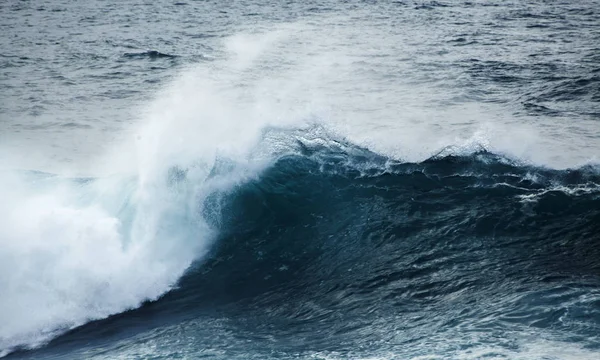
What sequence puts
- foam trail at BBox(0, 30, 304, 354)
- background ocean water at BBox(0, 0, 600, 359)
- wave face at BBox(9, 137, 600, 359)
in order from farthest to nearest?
foam trail at BBox(0, 30, 304, 354), background ocean water at BBox(0, 0, 600, 359), wave face at BBox(9, 137, 600, 359)

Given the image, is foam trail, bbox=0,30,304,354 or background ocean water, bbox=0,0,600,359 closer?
background ocean water, bbox=0,0,600,359

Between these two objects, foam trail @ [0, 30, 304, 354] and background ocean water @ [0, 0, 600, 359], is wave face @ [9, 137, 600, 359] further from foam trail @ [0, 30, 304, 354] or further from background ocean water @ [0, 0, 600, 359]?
foam trail @ [0, 30, 304, 354]

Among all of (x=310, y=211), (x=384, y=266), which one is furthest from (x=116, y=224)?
(x=384, y=266)

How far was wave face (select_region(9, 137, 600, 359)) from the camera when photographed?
8.26 metres

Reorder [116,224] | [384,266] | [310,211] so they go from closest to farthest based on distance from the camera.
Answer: [384,266] → [116,224] → [310,211]

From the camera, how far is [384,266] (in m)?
10.5

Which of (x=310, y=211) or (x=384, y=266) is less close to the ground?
(x=310, y=211)

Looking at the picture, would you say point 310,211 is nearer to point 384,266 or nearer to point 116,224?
point 384,266

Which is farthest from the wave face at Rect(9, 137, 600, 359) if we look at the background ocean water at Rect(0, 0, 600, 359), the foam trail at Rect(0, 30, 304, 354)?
the foam trail at Rect(0, 30, 304, 354)

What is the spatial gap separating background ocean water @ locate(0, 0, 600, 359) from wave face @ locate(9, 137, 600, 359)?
0.03 meters

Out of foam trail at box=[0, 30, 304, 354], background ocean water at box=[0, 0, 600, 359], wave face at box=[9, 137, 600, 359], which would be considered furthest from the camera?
foam trail at box=[0, 30, 304, 354]

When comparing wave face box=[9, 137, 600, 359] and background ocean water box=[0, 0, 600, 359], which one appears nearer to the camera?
wave face box=[9, 137, 600, 359]

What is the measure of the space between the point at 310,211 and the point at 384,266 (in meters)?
2.36

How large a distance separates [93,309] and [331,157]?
553 centimetres
